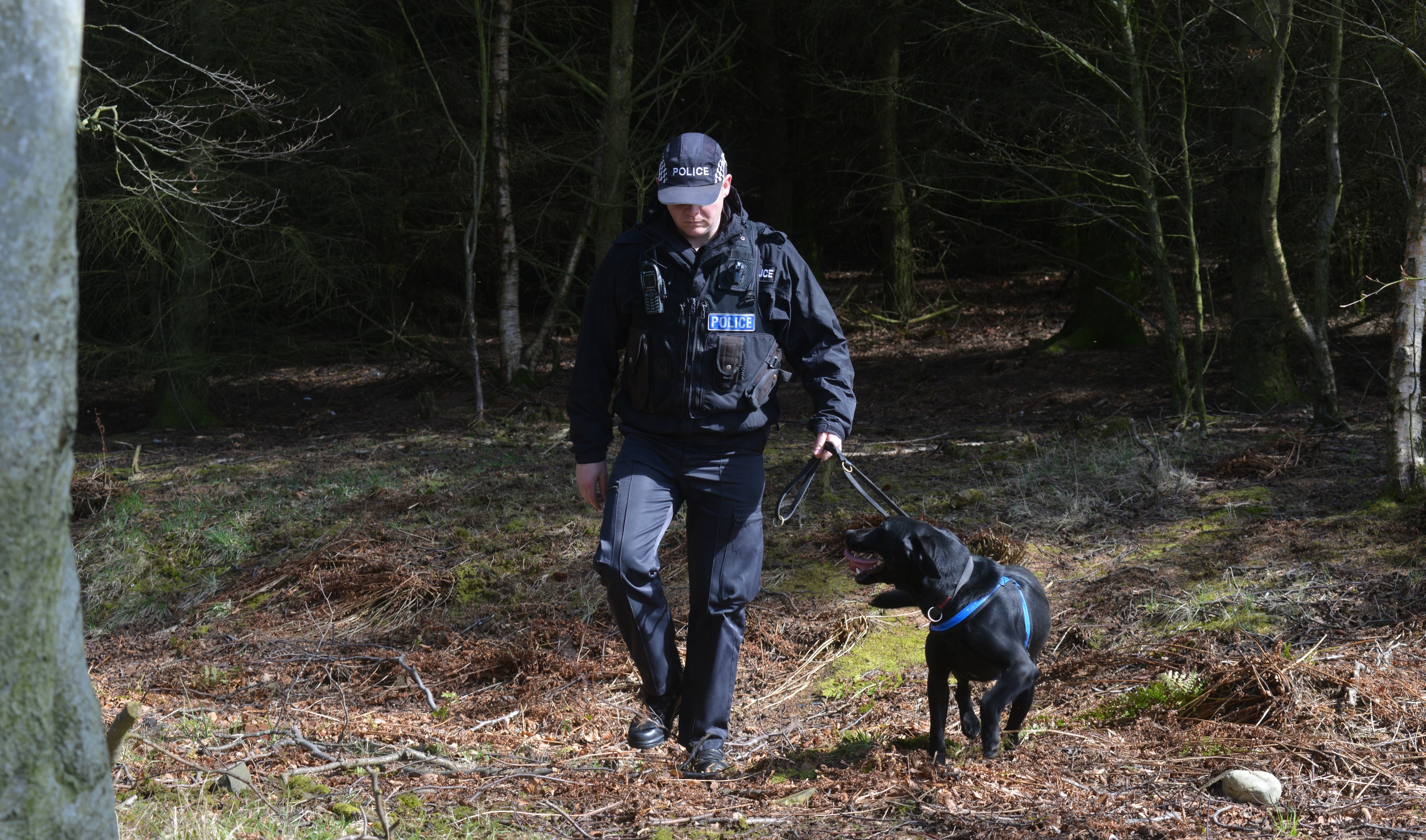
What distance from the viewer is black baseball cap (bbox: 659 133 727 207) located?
339 cm

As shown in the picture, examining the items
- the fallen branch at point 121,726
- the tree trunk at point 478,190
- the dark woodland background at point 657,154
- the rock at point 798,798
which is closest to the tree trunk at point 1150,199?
the dark woodland background at point 657,154

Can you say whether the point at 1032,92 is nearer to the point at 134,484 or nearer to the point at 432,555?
the point at 432,555

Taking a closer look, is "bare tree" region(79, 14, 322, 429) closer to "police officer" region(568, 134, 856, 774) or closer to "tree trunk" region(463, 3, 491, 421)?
"tree trunk" region(463, 3, 491, 421)

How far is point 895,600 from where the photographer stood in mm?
3539

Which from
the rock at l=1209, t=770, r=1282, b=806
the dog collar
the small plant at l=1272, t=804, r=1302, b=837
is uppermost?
the dog collar

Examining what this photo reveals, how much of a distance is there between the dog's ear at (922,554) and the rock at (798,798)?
2.56ft

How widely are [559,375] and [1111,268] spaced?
268 inches

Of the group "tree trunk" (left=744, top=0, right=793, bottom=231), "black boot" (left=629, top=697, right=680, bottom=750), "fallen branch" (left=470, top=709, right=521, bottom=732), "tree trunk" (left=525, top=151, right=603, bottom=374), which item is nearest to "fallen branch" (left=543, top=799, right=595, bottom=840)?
"black boot" (left=629, top=697, right=680, bottom=750)

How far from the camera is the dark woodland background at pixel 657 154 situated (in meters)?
8.62

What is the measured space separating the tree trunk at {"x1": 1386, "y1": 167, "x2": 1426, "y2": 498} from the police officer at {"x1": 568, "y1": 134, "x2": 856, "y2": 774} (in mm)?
3287

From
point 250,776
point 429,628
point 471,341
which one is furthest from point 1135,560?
point 471,341

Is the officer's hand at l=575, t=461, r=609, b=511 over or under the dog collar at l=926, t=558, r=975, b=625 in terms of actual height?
over

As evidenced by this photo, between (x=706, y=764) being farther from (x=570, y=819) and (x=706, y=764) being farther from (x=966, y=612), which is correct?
(x=966, y=612)

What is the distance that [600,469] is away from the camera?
372 cm
